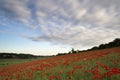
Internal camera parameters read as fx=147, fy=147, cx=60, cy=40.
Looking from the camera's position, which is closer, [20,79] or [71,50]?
[20,79]

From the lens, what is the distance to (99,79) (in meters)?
6.36

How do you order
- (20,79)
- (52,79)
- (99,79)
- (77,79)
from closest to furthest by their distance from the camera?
(99,79) → (77,79) → (52,79) → (20,79)

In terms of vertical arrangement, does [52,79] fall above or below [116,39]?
below

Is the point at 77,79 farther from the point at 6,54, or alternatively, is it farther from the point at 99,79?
the point at 6,54

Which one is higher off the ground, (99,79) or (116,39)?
(116,39)

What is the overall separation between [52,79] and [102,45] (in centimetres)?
2956

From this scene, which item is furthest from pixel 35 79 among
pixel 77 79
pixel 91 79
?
pixel 91 79

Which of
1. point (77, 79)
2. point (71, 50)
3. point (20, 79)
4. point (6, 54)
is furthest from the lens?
point (6, 54)

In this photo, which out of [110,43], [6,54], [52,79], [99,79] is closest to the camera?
[99,79]

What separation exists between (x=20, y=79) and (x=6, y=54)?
329ft

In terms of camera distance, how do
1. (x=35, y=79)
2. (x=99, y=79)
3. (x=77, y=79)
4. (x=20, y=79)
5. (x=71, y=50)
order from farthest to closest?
(x=71, y=50)
(x=20, y=79)
(x=35, y=79)
(x=77, y=79)
(x=99, y=79)

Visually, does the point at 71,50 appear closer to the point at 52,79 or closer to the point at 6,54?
the point at 52,79

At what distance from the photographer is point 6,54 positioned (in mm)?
102875

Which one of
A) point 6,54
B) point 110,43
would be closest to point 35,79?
point 110,43
